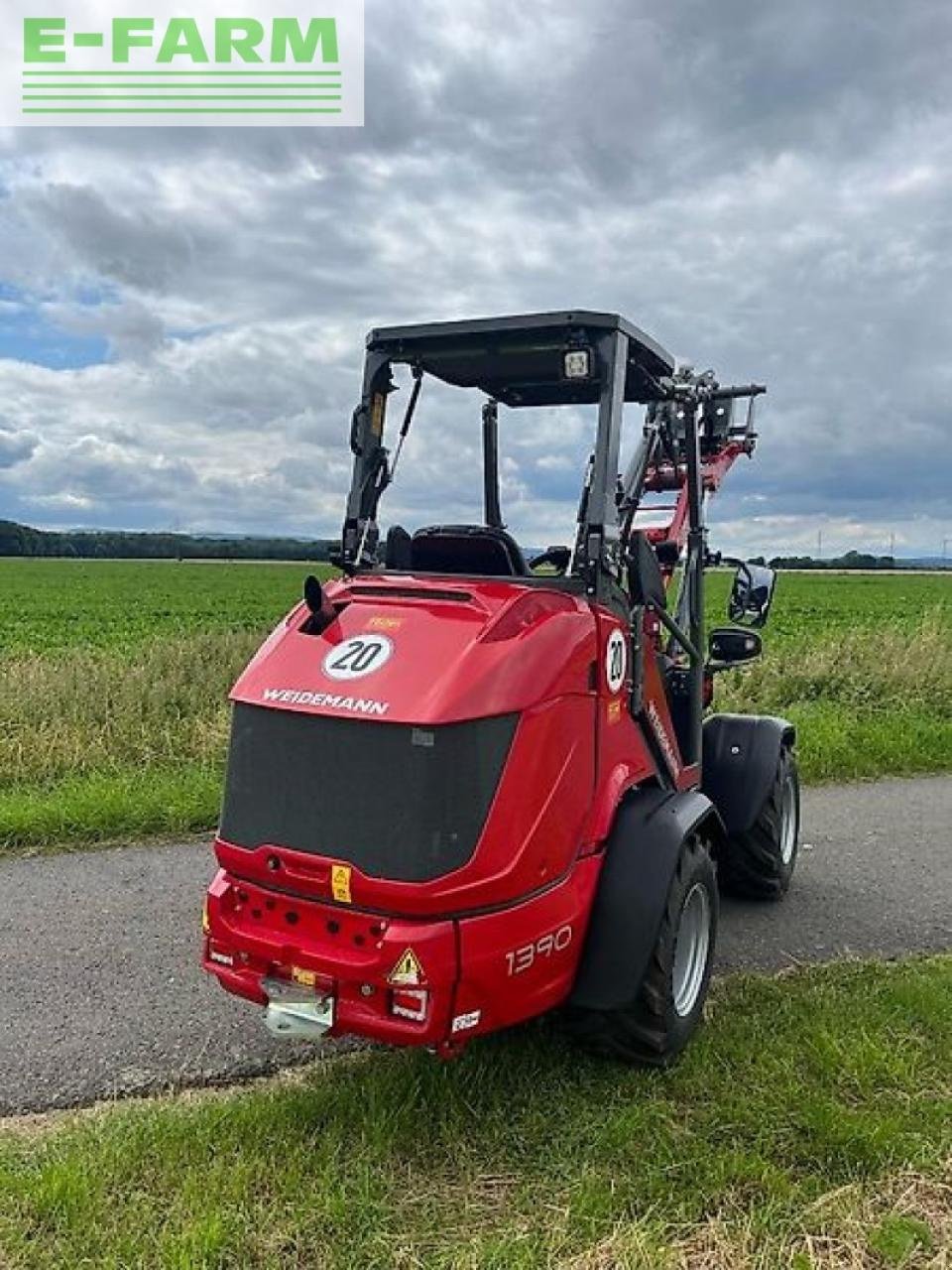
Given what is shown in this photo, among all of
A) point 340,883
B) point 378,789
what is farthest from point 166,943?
point 378,789

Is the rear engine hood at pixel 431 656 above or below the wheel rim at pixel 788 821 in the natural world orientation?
above

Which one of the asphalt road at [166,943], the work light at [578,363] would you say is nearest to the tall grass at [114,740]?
the asphalt road at [166,943]

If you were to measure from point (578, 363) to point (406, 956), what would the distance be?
1.99 metres

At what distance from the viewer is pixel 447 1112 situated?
10.6 ft

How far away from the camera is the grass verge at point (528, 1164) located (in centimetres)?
262

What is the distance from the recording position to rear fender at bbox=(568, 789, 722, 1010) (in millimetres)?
3223

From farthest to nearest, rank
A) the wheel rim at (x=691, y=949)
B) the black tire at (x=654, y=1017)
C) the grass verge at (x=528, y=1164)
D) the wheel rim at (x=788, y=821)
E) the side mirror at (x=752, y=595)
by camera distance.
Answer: the wheel rim at (x=788, y=821) < the side mirror at (x=752, y=595) < the wheel rim at (x=691, y=949) < the black tire at (x=654, y=1017) < the grass verge at (x=528, y=1164)

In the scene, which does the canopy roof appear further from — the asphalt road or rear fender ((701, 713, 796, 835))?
the asphalt road

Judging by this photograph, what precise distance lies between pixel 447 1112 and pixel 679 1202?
762mm

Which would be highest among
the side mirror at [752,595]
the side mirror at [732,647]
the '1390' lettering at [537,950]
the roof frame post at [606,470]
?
the roof frame post at [606,470]

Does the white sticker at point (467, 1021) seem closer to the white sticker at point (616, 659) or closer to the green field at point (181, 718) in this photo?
the white sticker at point (616, 659)

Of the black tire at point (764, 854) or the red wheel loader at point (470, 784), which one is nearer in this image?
the red wheel loader at point (470, 784)

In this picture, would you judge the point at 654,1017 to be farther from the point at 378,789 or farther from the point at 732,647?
the point at 732,647

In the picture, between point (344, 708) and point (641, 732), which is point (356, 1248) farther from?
point (641, 732)
